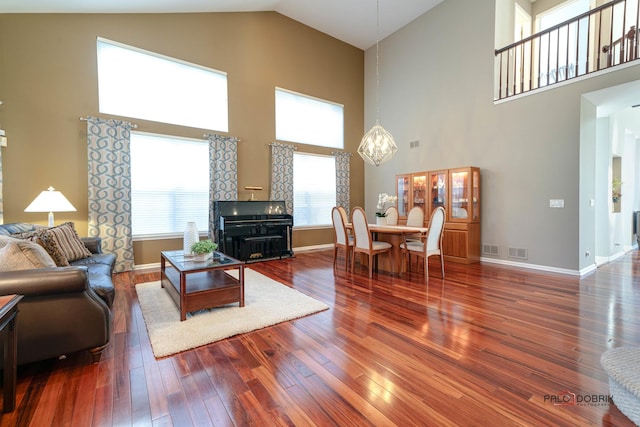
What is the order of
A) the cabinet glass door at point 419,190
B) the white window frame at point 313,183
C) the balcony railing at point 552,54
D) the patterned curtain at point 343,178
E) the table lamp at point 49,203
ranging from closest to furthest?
the table lamp at point 49,203
the balcony railing at point 552,54
the cabinet glass door at point 419,190
the white window frame at point 313,183
the patterned curtain at point 343,178

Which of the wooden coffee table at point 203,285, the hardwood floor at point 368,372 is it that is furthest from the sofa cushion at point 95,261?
the wooden coffee table at point 203,285

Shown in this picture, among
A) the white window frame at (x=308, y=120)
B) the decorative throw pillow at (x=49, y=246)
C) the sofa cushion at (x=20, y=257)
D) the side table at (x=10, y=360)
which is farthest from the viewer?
Result: the white window frame at (x=308, y=120)

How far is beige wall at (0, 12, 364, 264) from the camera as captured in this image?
11.8 ft

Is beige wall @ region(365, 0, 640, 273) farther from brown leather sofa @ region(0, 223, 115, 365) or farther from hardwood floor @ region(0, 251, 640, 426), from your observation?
brown leather sofa @ region(0, 223, 115, 365)

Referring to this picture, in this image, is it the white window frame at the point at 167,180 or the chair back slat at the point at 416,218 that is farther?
the chair back slat at the point at 416,218

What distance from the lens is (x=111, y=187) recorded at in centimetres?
408

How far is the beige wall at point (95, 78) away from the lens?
359 centimetres

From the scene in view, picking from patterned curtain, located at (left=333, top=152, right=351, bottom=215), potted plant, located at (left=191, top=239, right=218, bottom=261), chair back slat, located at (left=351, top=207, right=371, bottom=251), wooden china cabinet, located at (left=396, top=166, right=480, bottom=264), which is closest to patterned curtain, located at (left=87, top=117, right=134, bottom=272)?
potted plant, located at (left=191, top=239, right=218, bottom=261)

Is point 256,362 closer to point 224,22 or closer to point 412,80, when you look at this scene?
point 224,22

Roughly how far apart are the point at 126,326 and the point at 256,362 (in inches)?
54.6

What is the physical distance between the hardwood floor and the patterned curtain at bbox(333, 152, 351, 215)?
13.2 feet

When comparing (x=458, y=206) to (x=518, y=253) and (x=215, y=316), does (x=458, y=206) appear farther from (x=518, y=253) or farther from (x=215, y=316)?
(x=215, y=316)

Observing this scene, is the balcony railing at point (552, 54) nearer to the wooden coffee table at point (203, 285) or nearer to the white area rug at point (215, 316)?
the white area rug at point (215, 316)

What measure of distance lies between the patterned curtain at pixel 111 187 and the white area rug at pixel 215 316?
46.4 inches
